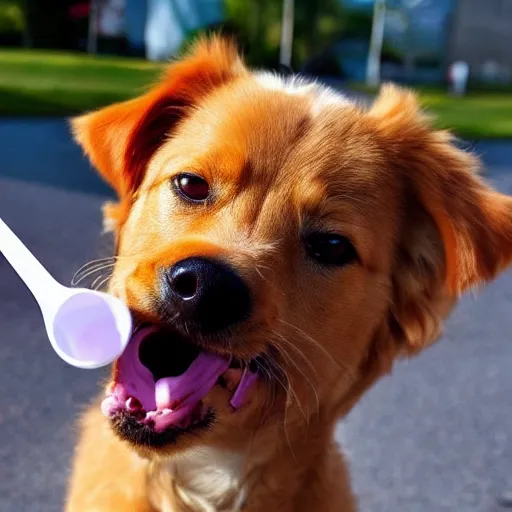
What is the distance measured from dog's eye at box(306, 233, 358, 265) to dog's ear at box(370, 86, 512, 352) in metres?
0.26

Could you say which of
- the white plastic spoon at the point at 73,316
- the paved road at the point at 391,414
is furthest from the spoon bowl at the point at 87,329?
the paved road at the point at 391,414

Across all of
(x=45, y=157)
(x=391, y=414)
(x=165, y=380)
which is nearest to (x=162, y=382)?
(x=165, y=380)

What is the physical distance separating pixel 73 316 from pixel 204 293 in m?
0.26

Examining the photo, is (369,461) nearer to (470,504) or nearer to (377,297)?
(470,504)

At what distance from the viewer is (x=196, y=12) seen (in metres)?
11.3

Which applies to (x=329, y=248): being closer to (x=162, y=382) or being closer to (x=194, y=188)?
(x=194, y=188)

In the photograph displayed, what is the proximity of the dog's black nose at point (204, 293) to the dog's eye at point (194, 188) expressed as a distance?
33 centimetres

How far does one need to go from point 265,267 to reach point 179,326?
0.25 m

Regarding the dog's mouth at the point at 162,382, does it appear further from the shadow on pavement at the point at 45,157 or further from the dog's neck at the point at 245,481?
the shadow on pavement at the point at 45,157

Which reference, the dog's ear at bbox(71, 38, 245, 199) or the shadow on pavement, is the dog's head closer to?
the dog's ear at bbox(71, 38, 245, 199)

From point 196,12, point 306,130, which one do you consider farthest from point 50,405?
point 196,12

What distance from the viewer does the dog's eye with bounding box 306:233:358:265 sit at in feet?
6.25

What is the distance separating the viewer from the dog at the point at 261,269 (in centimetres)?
Result: 174

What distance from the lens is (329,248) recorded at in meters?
1.91
